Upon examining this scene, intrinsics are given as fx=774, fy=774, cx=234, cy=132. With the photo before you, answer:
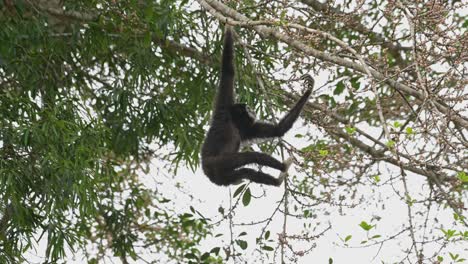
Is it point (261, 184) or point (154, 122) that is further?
point (154, 122)

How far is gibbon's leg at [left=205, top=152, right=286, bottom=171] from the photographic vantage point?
21.1ft

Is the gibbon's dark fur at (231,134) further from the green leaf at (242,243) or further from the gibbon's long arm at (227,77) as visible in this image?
the green leaf at (242,243)

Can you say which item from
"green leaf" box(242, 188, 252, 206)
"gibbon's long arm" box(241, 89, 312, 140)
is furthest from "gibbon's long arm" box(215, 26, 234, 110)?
"green leaf" box(242, 188, 252, 206)

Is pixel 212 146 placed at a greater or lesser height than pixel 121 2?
lesser

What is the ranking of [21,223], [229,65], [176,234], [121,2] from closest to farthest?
1. [229,65]
2. [21,223]
3. [121,2]
4. [176,234]

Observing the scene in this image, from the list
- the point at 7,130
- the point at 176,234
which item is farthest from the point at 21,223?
the point at 176,234

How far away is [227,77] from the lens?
6668 mm

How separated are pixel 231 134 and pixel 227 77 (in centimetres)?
55

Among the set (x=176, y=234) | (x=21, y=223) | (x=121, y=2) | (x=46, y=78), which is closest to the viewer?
(x=21, y=223)

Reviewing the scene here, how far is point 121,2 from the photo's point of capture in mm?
7641

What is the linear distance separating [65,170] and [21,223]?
0.79 meters

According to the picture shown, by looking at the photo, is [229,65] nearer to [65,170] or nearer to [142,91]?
[65,170]

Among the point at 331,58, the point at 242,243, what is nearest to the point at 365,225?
the point at 331,58

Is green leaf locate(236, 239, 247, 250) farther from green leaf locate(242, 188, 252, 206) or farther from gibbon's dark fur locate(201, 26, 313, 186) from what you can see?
gibbon's dark fur locate(201, 26, 313, 186)
